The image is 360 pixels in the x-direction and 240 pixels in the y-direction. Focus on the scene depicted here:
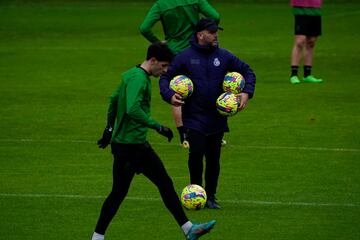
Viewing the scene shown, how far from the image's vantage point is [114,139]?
37.8 ft

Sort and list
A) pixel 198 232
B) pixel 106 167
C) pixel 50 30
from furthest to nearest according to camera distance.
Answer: pixel 50 30
pixel 106 167
pixel 198 232

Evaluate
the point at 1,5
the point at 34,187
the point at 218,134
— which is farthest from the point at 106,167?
the point at 1,5

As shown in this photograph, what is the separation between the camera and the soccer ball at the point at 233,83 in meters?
13.2

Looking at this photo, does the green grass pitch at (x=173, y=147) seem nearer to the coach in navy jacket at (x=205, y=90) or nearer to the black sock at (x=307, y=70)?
the black sock at (x=307, y=70)

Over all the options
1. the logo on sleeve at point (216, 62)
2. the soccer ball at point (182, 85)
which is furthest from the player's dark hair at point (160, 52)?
the logo on sleeve at point (216, 62)

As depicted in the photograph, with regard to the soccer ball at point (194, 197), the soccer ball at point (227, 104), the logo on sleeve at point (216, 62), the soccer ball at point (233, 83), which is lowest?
the soccer ball at point (194, 197)

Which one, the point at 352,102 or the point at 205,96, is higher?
the point at 205,96

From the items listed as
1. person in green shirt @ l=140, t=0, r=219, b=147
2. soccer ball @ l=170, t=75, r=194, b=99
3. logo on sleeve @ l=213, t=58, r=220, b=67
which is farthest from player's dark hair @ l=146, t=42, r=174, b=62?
person in green shirt @ l=140, t=0, r=219, b=147

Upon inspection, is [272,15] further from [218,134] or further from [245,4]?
[218,134]

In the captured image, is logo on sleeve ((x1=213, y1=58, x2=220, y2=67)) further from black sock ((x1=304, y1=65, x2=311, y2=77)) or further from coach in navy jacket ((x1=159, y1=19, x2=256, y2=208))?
black sock ((x1=304, y1=65, x2=311, y2=77))

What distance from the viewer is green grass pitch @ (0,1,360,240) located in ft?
42.2

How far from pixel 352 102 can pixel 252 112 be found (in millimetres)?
2224

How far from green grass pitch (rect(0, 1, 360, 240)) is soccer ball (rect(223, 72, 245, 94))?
148cm

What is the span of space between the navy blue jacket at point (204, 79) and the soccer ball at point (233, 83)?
0.08m
